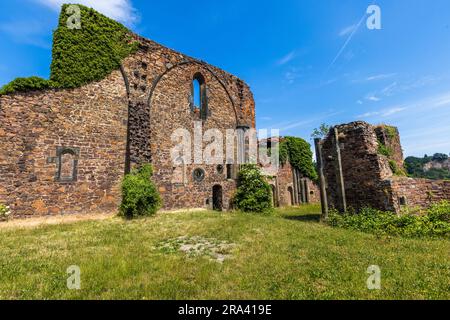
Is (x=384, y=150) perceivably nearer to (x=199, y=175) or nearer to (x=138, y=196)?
(x=199, y=175)

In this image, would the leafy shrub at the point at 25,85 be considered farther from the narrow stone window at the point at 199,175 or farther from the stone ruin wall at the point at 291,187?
→ the stone ruin wall at the point at 291,187

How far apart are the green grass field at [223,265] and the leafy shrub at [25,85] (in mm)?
5919

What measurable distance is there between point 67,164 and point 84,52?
5.62 meters

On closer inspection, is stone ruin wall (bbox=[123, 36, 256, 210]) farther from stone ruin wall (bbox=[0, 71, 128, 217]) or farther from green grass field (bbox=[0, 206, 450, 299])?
green grass field (bbox=[0, 206, 450, 299])

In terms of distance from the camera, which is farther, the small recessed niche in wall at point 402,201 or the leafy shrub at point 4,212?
the small recessed niche in wall at point 402,201

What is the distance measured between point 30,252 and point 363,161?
40.4 feet

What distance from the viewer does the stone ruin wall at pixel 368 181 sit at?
405 inches

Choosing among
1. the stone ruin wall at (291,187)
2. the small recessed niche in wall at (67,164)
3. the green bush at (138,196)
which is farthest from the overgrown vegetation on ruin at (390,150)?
the small recessed niche in wall at (67,164)

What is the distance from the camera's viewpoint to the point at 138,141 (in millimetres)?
13312

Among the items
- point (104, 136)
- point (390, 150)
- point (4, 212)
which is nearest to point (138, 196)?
point (104, 136)

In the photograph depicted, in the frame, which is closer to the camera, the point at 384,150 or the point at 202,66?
the point at 384,150

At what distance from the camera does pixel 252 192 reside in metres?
16.8

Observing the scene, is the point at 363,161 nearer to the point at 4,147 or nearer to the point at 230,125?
the point at 230,125
